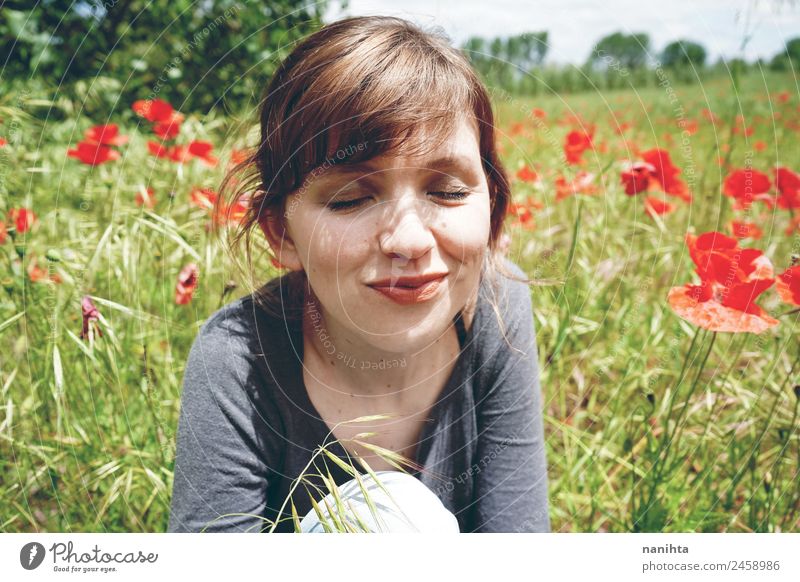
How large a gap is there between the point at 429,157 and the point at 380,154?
0.06 meters

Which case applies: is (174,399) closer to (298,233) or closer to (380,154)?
(298,233)

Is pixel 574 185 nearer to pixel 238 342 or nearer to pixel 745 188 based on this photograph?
pixel 745 188

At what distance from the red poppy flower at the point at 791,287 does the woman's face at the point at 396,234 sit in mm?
316

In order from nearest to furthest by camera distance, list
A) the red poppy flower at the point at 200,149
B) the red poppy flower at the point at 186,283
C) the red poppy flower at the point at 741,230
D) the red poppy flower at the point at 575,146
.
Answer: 1. the red poppy flower at the point at 186,283
2. the red poppy flower at the point at 741,230
3. the red poppy flower at the point at 200,149
4. the red poppy flower at the point at 575,146

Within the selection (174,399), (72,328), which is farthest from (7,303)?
(174,399)

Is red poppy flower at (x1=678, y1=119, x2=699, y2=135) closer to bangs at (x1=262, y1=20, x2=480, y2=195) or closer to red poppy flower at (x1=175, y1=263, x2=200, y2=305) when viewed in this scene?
bangs at (x1=262, y1=20, x2=480, y2=195)

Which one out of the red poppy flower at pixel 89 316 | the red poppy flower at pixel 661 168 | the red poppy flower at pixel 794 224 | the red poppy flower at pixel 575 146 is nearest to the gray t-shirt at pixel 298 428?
the red poppy flower at pixel 89 316

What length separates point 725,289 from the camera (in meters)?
0.62

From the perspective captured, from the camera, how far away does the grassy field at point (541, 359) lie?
819mm

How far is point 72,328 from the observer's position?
932mm

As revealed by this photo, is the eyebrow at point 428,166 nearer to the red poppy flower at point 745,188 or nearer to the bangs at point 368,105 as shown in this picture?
the bangs at point 368,105

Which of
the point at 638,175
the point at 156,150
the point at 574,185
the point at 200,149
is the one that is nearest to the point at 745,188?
the point at 638,175

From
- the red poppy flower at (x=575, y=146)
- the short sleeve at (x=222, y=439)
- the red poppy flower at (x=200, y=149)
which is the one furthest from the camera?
the red poppy flower at (x=575, y=146)

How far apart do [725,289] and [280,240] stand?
502 mm
